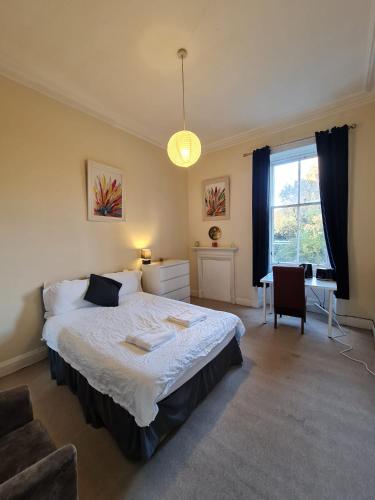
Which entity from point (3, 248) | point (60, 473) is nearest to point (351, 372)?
point (60, 473)

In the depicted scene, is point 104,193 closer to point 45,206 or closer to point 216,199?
point 45,206

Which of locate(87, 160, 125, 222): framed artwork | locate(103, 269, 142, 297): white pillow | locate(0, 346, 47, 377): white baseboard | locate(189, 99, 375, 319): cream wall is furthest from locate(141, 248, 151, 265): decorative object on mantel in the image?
locate(0, 346, 47, 377): white baseboard

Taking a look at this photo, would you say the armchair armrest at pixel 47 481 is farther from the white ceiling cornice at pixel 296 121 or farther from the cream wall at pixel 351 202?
the white ceiling cornice at pixel 296 121

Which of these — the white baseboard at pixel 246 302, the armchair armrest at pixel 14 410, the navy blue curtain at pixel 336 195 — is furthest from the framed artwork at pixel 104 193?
the navy blue curtain at pixel 336 195

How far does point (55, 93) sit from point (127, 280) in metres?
2.42

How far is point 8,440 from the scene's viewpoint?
1.06 metres

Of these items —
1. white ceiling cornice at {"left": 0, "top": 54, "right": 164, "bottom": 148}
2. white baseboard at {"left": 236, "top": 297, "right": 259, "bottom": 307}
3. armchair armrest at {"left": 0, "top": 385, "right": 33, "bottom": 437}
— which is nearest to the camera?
armchair armrest at {"left": 0, "top": 385, "right": 33, "bottom": 437}

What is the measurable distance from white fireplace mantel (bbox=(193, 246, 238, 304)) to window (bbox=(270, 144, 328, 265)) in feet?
2.61

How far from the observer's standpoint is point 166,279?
349 cm

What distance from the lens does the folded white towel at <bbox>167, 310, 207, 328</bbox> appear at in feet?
6.67

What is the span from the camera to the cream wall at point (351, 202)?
291cm

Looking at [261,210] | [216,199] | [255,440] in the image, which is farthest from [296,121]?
[255,440]

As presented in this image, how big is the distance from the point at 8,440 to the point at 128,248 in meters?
2.62

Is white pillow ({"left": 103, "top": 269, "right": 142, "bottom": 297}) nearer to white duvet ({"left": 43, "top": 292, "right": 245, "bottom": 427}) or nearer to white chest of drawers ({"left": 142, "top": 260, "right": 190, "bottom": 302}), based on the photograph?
white chest of drawers ({"left": 142, "top": 260, "right": 190, "bottom": 302})
